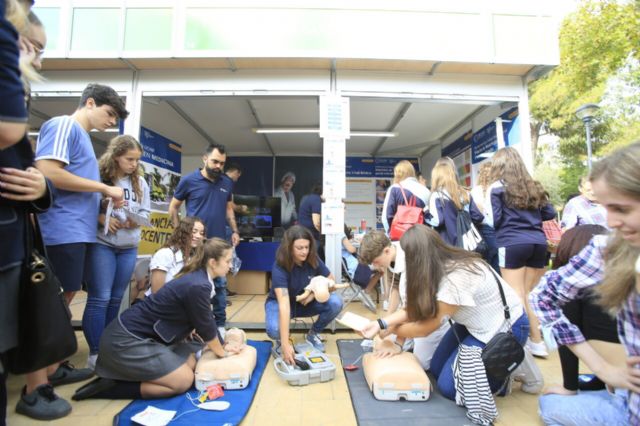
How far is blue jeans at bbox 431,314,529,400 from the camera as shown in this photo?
182 centimetres

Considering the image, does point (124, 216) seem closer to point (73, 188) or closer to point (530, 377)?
point (73, 188)

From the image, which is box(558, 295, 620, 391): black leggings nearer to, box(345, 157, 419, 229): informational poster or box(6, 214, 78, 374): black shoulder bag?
box(6, 214, 78, 374): black shoulder bag

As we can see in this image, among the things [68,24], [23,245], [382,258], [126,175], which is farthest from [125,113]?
[382,258]

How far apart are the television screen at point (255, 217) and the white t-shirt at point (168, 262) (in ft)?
8.22

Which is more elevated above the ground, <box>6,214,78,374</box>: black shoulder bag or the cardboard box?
<box>6,214,78,374</box>: black shoulder bag

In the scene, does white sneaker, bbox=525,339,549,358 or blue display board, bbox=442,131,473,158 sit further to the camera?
blue display board, bbox=442,131,473,158

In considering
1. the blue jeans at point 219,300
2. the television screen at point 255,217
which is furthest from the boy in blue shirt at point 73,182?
the television screen at point 255,217

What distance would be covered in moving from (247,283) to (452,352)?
3.46 meters

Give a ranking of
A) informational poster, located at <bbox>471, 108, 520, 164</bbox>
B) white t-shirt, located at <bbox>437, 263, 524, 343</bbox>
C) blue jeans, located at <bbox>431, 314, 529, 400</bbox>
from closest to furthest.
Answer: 1. white t-shirt, located at <bbox>437, 263, 524, 343</bbox>
2. blue jeans, located at <bbox>431, 314, 529, 400</bbox>
3. informational poster, located at <bbox>471, 108, 520, 164</bbox>

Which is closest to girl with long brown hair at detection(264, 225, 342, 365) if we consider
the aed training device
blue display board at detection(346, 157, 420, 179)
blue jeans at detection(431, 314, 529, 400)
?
the aed training device

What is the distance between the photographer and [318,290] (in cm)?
252

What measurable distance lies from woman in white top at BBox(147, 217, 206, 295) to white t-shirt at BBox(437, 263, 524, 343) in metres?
1.92

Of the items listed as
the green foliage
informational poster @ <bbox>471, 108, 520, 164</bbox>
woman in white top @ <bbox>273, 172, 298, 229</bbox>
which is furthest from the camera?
the green foliage

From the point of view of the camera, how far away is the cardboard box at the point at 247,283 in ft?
16.0
